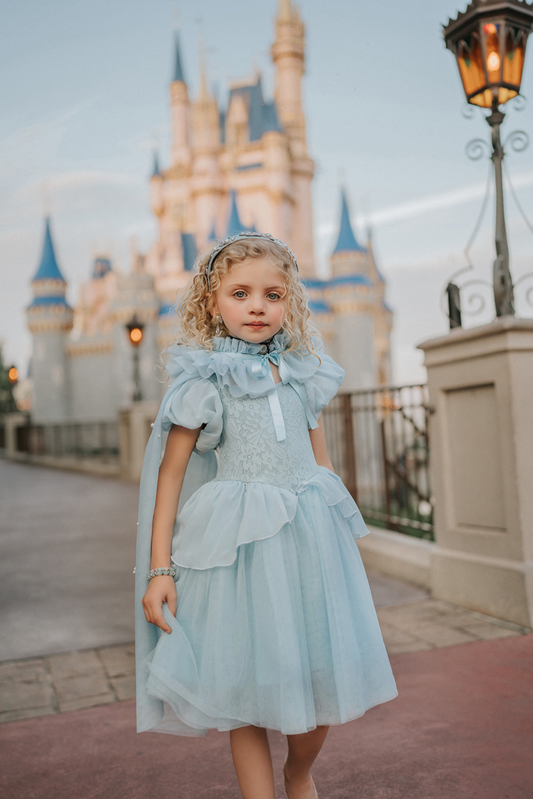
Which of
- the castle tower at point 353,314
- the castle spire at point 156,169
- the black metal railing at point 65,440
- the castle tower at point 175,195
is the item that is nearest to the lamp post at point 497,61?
the black metal railing at point 65,440

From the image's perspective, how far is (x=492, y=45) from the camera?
4000 mm

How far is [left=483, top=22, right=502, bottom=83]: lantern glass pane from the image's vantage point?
3.97 metres

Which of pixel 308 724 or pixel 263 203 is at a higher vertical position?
pixel 263 203

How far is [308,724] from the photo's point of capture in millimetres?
1519

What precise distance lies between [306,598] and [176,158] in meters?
38.2

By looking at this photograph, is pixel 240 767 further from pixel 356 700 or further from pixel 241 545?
pixel 241 545

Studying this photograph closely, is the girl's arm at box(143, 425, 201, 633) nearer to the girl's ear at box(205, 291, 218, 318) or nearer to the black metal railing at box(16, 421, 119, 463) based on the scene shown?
the girl's ear at box(205, 291, 218, 318)

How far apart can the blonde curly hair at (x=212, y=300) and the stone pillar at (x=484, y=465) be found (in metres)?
2.16

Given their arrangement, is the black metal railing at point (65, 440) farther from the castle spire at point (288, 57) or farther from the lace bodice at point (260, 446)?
the lace bodice at point (260, 446)

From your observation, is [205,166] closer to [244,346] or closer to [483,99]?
[483,99]

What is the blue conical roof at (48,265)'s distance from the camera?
3300 centimetres

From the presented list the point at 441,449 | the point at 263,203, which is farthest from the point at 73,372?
the point at 441,449

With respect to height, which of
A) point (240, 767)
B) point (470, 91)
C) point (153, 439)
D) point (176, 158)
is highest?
point (176, 158)

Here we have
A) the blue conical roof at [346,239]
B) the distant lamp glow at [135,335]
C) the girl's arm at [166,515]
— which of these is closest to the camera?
the girl's arm at [166,515]
